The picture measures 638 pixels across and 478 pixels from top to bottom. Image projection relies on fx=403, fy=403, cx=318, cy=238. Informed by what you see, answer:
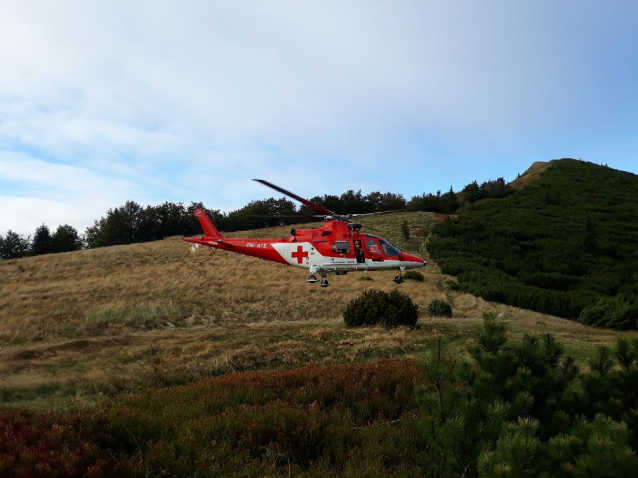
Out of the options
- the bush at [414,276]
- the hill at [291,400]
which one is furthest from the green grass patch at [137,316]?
the bush at [414,276]

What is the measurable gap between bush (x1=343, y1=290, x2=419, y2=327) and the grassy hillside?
1110 cm

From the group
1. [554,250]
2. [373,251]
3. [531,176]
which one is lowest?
[554,250]

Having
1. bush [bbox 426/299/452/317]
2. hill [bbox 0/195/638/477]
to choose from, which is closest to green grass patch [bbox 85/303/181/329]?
hill [bbox 0/195/638/477]

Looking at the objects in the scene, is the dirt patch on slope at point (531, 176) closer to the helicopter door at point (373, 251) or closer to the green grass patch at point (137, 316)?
the helicopter door at point (373, 251)

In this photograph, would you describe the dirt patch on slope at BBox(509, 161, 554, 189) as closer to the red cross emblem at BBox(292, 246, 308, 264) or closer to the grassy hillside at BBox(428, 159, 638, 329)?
the grassy hillside at BBox(428, 159, 638, 329)

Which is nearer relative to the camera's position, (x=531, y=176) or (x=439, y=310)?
(x=439, y=310)

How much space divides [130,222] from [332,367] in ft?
182

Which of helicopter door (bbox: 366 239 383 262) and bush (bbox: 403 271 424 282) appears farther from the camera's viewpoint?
bush (bbox: 403 271 424 282)

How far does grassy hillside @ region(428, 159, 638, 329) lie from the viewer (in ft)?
81.2

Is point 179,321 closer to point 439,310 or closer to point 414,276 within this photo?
point 439,310

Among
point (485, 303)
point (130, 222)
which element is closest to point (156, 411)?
point (485, 303)

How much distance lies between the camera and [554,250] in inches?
1390

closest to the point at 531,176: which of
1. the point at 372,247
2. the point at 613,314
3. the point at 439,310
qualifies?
the point at 613,314

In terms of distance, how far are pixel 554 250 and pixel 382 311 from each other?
2551 centimetres
